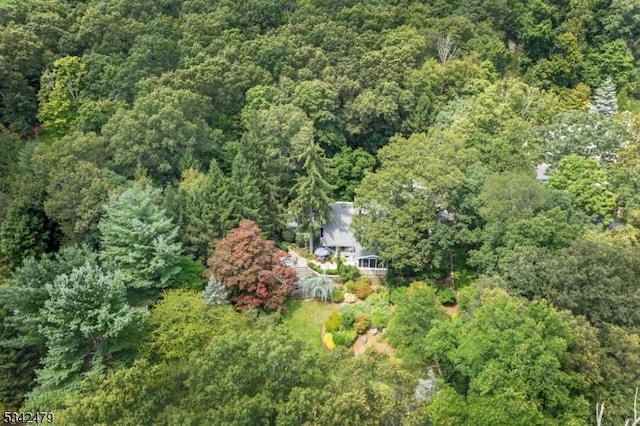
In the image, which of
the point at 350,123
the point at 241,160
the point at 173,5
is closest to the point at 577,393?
the point at 241,160

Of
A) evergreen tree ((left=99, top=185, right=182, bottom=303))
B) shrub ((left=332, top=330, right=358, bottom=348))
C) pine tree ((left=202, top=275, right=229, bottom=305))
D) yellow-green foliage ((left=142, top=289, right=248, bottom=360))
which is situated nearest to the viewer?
yellow-green foliage ((left=142, top=289, right=248, bottom=360))

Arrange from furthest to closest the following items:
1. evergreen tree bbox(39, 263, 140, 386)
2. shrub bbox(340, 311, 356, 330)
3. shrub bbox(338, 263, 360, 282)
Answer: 1. shrub bbox(338, 263, 360, 282)
2. shrub bbox(340, 311, 356, 330)
3. evergreen tree bbox(39, 263, 140, 386)

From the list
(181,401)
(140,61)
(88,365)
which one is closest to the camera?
(181,401)

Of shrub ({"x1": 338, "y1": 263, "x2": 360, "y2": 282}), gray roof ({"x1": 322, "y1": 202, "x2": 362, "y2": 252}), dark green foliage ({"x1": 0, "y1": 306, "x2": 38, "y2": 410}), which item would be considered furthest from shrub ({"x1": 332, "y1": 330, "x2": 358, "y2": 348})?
dark green foliage ({"x1": 0, "y1": 306, "x2": 38, "y2": 410})

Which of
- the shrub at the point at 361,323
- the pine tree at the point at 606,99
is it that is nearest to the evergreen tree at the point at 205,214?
the shrub at the point at 361,323

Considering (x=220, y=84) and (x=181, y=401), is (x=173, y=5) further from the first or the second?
(x=181, y=401)

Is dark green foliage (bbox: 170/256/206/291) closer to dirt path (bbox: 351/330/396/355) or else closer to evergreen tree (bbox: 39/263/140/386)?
evergreen tree (bbox: 39/263/140/386)
